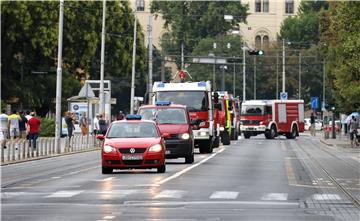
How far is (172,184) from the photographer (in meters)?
24.5

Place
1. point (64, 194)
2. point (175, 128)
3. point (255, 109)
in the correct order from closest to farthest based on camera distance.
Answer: point (64, 194) → point (175, 128) → point (255, 109)

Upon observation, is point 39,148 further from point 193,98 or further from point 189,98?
point 193,98

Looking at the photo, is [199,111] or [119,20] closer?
[199,111]

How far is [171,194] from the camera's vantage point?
842 inches

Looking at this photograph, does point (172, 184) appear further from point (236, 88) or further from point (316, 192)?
point (236, 88)

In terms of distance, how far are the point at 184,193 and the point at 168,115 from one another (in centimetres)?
1564

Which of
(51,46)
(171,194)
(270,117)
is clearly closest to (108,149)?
(171,194)

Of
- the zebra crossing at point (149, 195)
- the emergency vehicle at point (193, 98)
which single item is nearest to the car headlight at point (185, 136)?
the emergency vehicle at point (193, 98)

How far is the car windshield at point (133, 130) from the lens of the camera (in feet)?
98.9

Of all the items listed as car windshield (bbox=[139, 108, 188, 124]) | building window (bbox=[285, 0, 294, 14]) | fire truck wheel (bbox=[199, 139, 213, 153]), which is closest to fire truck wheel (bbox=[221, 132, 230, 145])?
fire truck wheel (bbox=[199, 139, 213, 153])

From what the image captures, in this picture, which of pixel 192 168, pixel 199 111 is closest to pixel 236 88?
pixel 199 111

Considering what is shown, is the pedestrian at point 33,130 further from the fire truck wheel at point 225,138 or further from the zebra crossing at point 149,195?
the zebra crossing at point 149,195

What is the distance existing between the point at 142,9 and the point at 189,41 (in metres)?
Answer: 15.6

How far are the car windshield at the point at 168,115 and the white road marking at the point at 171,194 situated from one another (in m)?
14.4
